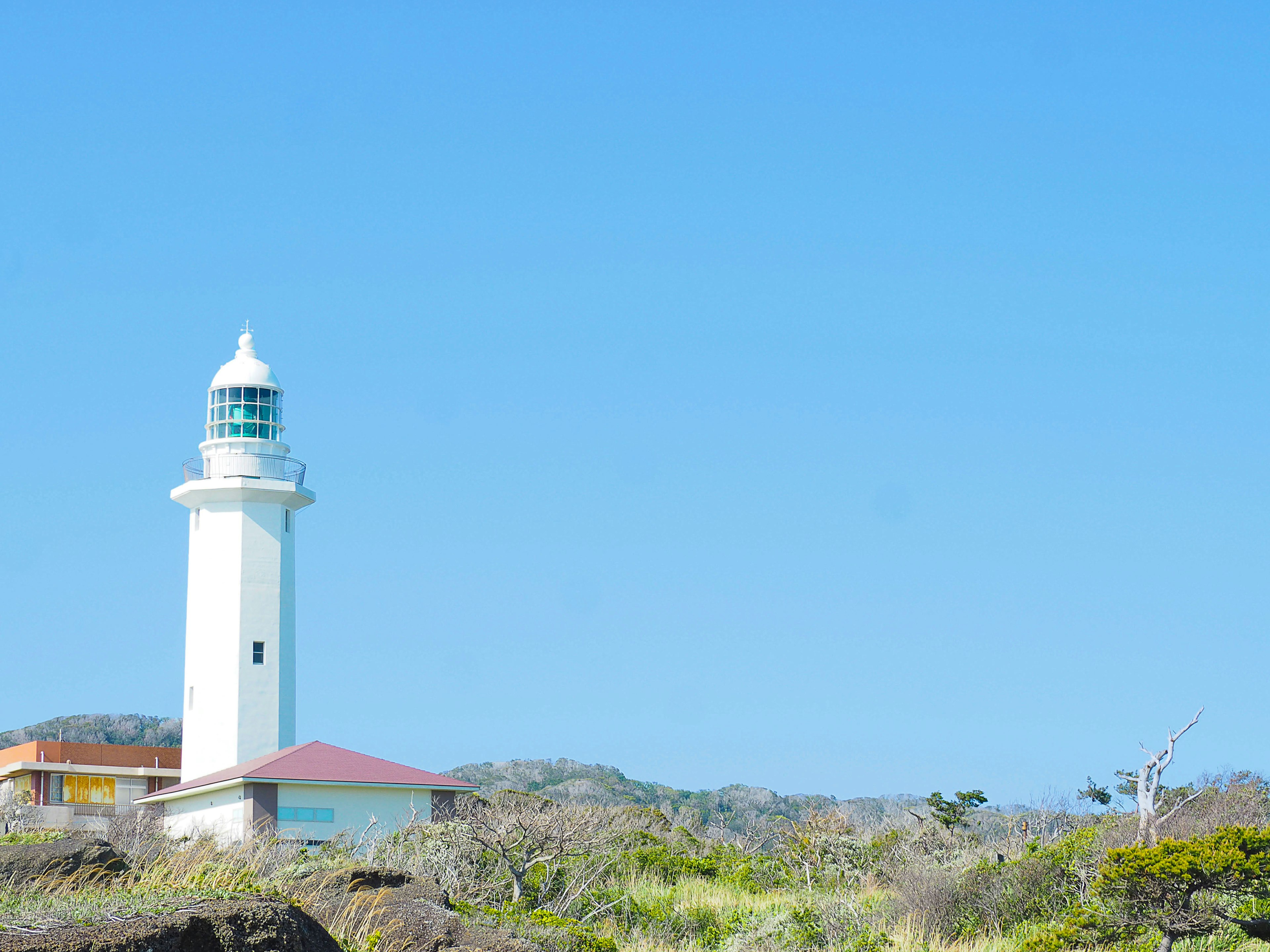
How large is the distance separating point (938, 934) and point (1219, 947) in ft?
11.1

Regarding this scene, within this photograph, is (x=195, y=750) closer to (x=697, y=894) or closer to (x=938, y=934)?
(x=697, y=894)

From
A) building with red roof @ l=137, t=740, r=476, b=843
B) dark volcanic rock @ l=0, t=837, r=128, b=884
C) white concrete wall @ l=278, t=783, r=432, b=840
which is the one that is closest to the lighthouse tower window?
building with red roof @ l=137, t=740, r=476, b=843

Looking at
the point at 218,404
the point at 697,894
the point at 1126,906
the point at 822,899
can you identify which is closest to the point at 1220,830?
the point at 1126,906

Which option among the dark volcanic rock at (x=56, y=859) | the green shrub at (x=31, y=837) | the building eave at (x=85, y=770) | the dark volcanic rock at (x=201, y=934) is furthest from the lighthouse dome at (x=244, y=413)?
the dark volcanic rock at (x=201, y=934)

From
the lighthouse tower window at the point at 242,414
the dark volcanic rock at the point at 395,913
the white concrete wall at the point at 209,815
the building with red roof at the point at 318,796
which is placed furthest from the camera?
the lighthouse tower window at the point at 242,414

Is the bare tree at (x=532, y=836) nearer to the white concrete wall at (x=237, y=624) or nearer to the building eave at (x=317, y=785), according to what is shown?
the building eave at (x=317, y=785)

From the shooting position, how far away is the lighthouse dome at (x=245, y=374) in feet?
106

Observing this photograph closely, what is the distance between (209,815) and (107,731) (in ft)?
141

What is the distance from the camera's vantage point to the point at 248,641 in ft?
101

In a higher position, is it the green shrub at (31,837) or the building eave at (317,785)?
the building eave at (317,785)

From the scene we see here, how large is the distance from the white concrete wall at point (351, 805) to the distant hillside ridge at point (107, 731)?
40.2 metres

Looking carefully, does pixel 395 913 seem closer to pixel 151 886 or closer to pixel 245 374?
pixel 151 886

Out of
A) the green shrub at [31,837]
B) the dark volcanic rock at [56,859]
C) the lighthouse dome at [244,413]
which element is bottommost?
the dark volcanic rock at [56,859]

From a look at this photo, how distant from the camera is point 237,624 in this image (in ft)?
101
